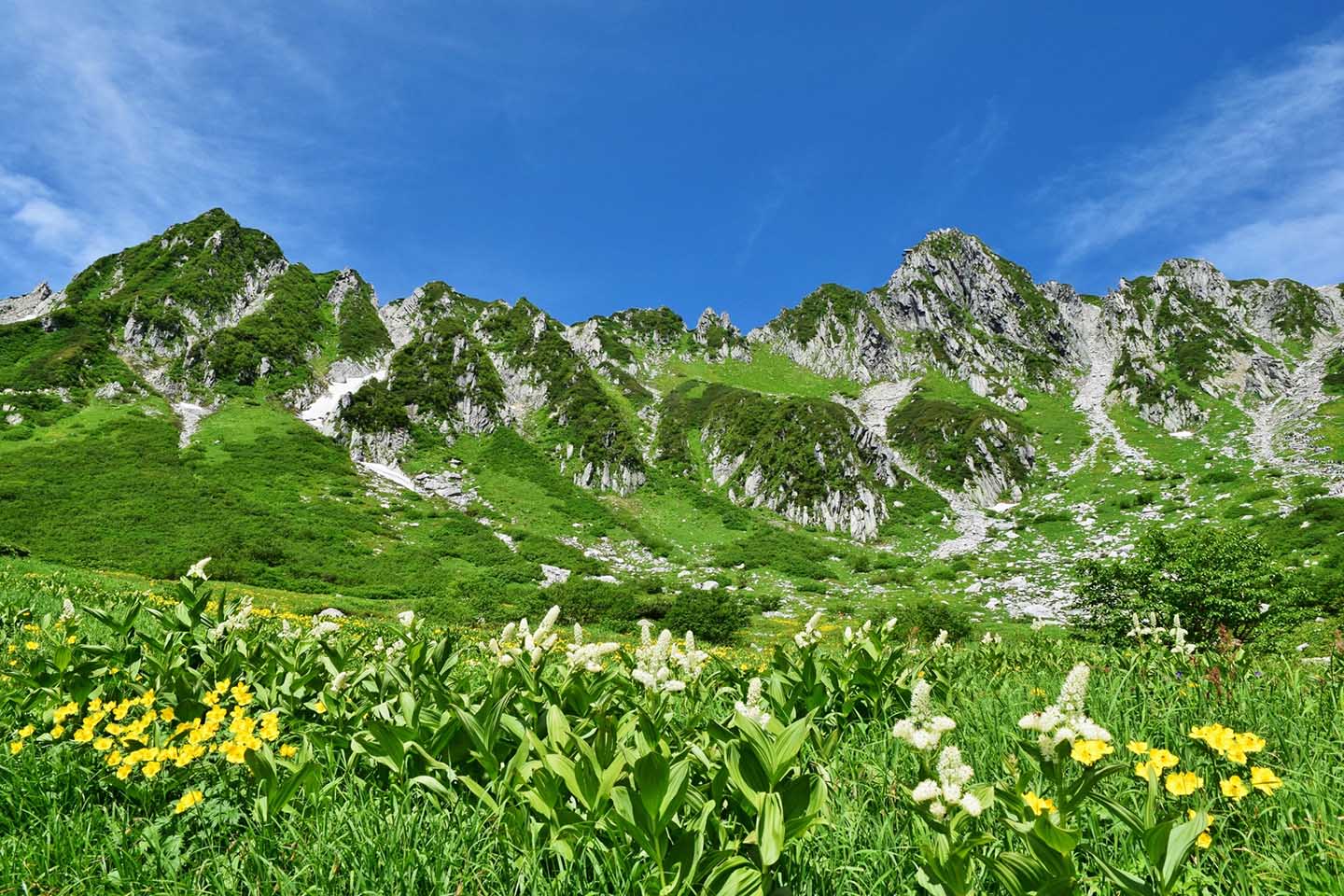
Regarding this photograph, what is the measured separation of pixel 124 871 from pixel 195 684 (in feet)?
6.18

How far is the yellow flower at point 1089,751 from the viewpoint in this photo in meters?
2.36

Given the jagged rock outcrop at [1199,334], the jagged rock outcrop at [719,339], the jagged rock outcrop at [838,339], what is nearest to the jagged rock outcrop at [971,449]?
the jagged rock outcrop at [1199,334]

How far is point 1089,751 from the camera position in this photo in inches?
94.8

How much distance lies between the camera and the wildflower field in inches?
95.0

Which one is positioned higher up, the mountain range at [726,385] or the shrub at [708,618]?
the mountain range at [726,385]

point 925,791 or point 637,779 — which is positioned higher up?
point 925,791

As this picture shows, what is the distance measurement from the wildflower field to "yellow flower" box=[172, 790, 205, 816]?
0.04 metres

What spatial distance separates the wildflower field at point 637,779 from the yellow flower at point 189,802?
0.04 meters

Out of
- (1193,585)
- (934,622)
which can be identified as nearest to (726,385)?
(934,622)

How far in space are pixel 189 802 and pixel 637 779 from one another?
2.49m

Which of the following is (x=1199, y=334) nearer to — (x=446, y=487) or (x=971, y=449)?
(x=971, y=449)

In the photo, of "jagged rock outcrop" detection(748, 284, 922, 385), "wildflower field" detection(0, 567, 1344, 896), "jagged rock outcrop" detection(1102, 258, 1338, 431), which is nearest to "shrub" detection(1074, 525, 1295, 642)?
"wildflower field" detection(0, 567, 1344, 896)

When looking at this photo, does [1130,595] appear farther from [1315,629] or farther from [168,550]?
[168,550]

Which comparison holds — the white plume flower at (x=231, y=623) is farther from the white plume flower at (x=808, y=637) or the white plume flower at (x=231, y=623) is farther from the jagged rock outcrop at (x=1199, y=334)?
the jagged rock outcrop at (x=1199, y=334)
